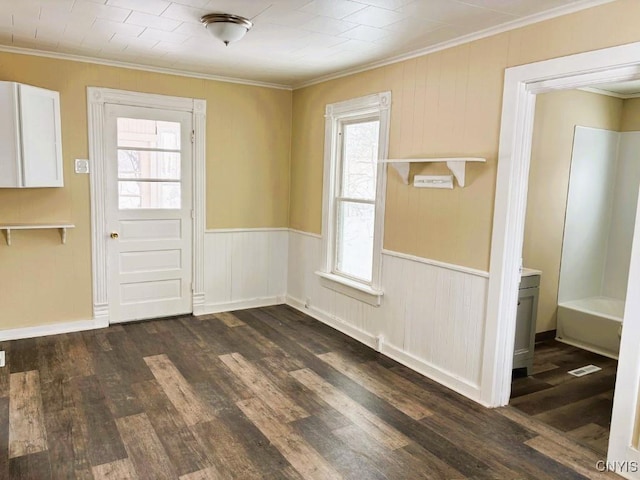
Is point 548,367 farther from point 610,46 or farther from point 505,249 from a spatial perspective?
point 610,46

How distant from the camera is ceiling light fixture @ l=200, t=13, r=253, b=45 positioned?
286 centimetres

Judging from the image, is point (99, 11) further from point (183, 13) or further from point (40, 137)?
point (40, 137)

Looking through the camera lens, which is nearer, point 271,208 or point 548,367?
point 548,367

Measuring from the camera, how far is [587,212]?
15.0ft

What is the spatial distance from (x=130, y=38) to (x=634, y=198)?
4538 millimetres

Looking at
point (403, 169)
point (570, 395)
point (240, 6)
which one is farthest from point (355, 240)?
point (240, 6)

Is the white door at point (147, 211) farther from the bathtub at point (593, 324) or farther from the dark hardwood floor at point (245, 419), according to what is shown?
the bathtub at point (593, 324)

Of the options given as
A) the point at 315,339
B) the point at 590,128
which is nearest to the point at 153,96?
the point at 315,339

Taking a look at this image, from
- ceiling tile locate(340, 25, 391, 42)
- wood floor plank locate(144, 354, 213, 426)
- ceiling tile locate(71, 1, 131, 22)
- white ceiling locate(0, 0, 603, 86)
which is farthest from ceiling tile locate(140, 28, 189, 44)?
wood floor plank locate(144, 354, 213, 426)

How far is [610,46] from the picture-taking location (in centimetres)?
237

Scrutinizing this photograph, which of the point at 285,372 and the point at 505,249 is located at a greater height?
the point at 505,249

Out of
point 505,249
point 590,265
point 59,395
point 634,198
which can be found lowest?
point 59,395

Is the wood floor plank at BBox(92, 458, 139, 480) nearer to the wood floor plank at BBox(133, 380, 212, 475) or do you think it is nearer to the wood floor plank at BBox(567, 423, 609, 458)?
the wood floor plank at BBox(133, 380, 212, 475)

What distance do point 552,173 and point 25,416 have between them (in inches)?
176
